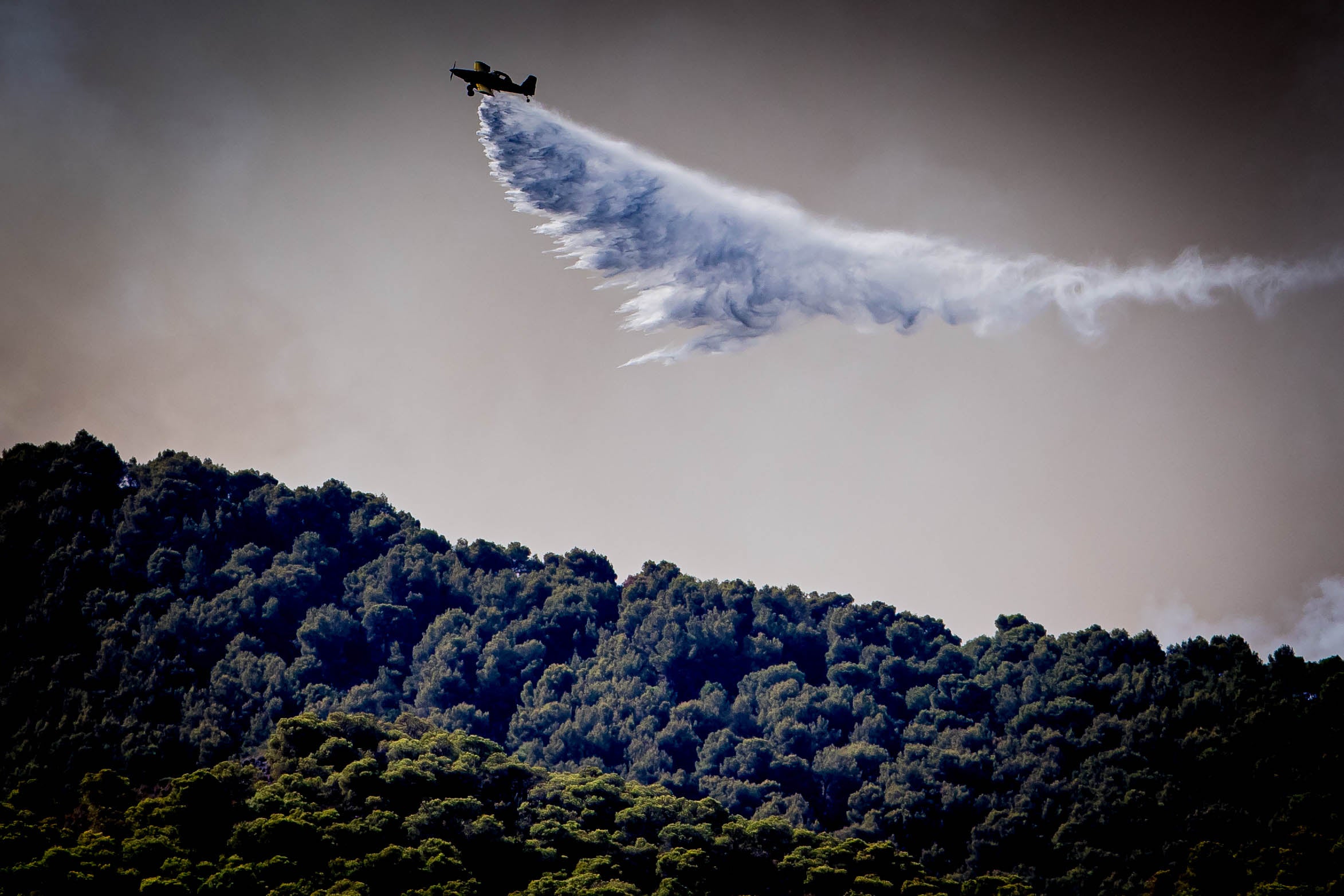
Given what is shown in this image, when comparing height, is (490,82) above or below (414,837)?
above

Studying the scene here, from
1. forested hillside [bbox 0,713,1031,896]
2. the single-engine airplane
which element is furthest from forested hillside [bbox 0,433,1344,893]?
the single-engine airplane

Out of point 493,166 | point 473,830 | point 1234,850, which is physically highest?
point 493,166

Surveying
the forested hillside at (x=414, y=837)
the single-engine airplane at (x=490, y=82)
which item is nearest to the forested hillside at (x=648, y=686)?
the forested hillside at (x=414, y=837)

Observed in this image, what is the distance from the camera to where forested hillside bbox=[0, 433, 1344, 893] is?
54.5m

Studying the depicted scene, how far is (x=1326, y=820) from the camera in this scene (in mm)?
53156

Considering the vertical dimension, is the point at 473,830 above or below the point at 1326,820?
below

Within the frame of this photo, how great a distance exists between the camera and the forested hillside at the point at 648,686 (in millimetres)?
54500

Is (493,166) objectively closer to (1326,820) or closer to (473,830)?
(473,830)

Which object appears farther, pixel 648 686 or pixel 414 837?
pixel 648 686

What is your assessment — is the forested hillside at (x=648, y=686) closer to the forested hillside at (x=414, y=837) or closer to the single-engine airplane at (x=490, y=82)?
the forested hillside at (x=414, y=837)

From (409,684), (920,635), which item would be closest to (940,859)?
(920,635)

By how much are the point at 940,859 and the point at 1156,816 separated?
9309mm

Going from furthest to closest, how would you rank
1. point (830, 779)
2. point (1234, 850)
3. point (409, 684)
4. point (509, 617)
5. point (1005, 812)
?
point (509, 617), point (409, 684), point (830, 779), point (1005, 812), point (1234, 850)

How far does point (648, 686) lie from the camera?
69.1m
